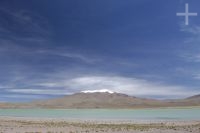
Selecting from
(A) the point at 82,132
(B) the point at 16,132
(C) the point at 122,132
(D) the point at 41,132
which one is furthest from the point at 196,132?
(B) the point at 16,132

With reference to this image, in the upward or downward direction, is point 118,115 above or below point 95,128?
above

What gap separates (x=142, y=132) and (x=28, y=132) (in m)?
8.97

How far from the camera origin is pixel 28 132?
1048 inches

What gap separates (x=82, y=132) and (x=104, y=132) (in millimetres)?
1763

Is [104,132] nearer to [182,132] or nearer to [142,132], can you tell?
[142,132]

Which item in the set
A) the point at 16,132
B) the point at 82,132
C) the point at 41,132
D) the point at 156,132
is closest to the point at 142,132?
the point at 156,132

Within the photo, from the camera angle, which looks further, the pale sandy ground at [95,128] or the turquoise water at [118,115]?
the turquoise water at [118,115]

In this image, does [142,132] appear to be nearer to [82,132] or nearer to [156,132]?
[156,132]

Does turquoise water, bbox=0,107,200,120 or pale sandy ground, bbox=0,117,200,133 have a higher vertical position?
turquoise water, bbox=0,107,200,120

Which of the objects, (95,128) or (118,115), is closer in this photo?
(95,128)

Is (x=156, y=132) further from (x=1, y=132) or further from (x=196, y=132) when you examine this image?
(x=1, y=132)

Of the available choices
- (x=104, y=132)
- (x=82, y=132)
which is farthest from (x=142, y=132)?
(x=82, y=132)

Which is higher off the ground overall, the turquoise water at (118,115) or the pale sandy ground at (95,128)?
the turquoise water at (118,115)

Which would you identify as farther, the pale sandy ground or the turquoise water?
the turquoise water
